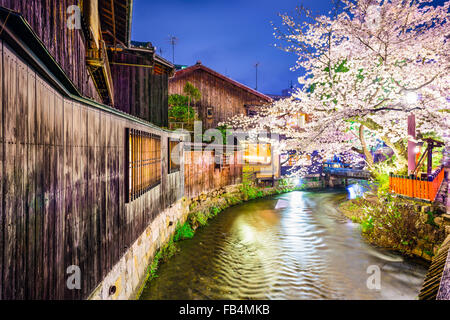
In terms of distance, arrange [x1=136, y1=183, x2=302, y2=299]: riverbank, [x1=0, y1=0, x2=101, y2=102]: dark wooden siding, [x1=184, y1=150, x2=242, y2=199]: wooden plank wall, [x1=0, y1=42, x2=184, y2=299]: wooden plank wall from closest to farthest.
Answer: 1. [x1=0, y1=42, x2=184, y2=299]: wooden plank wall
2. [x1=0, y1=0, x2=101, y2=102]: dark wooden siding
3. [x1=136, y1=183, x2=302, y2=299]: riverbank
4. [x1=184, y1=150, x2=242, y2=199]: wooden plank wall

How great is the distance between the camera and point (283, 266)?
353 inches

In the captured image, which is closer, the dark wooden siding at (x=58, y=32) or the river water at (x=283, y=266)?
the dark wooden siding at (x=58, y=32)

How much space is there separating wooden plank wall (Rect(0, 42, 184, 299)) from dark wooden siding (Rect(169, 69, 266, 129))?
18820mm

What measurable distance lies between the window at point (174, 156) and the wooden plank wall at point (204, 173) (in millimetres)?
1307

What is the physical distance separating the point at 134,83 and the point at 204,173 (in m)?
6.98

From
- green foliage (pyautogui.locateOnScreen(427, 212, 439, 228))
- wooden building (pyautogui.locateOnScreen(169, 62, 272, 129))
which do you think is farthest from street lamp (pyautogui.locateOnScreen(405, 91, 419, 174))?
wooden building (pyautogui.locateOnScreen(169, 62, 272, 129))

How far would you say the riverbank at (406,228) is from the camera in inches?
356

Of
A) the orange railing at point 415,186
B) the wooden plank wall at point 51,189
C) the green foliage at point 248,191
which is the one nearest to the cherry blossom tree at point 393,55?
the orange railing at point 415,186

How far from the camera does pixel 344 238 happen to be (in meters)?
11.7

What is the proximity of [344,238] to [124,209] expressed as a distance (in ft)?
34.7

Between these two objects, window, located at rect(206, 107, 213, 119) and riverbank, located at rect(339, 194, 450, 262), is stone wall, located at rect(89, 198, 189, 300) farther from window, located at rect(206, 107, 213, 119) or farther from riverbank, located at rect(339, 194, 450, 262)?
window, located at rect(206, 107, 213, 119)

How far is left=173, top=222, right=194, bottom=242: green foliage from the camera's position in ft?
36.9
